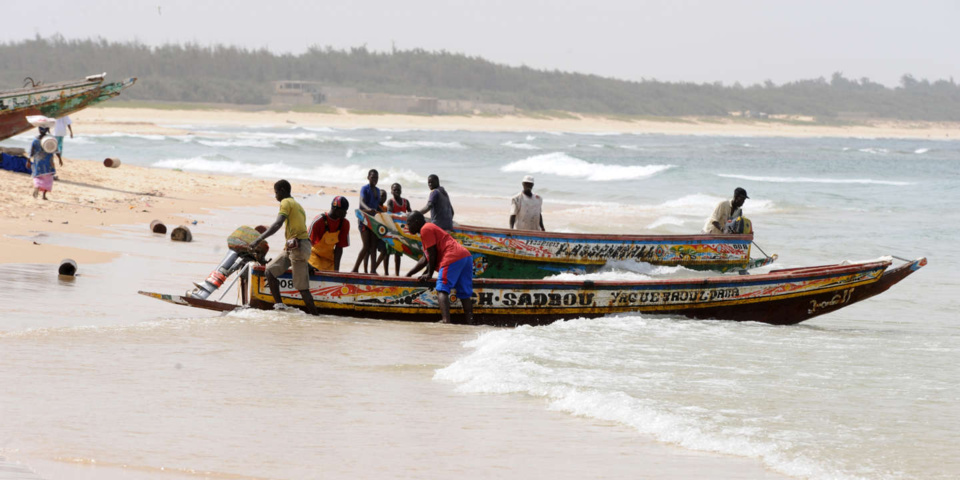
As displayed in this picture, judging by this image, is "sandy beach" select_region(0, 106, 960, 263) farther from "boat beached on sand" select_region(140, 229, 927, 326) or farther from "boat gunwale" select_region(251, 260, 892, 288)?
"boat gunwale" select_region(251, 260, 892, 288)

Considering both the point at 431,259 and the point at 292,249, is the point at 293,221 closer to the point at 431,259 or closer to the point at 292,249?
the point at 292,249

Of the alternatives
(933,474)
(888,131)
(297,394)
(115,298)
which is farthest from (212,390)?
(888,131)

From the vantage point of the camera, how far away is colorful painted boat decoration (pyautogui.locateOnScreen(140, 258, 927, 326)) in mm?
8922

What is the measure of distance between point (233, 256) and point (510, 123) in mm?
90182

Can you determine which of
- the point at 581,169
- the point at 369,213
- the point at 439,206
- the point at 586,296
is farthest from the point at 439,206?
the point at 581,169

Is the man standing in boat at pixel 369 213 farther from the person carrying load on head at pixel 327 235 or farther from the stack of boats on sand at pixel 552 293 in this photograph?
the person carrying load on head at pixel 327 235

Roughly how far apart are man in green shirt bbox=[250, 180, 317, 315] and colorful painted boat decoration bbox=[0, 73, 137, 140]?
13.1m

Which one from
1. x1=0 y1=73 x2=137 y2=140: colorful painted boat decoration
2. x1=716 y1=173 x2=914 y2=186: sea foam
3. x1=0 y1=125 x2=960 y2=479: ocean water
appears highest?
x1=0 y1=73 x2=137 y2=140: colorful painted boat decoration

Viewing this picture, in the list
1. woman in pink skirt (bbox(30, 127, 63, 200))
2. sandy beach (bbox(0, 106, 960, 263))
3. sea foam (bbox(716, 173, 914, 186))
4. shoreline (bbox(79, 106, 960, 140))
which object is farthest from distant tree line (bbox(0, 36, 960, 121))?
woman in pink skirt (bbox(30, 127, 63, 200))

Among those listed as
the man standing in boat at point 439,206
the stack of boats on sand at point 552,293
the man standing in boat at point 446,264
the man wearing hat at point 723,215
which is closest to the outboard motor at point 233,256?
the stack of boats on sand at point 552,293

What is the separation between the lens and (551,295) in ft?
29.8

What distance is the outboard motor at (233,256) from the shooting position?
8.60 metres

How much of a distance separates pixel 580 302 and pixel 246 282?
309 cm

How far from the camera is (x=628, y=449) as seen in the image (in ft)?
18.8
